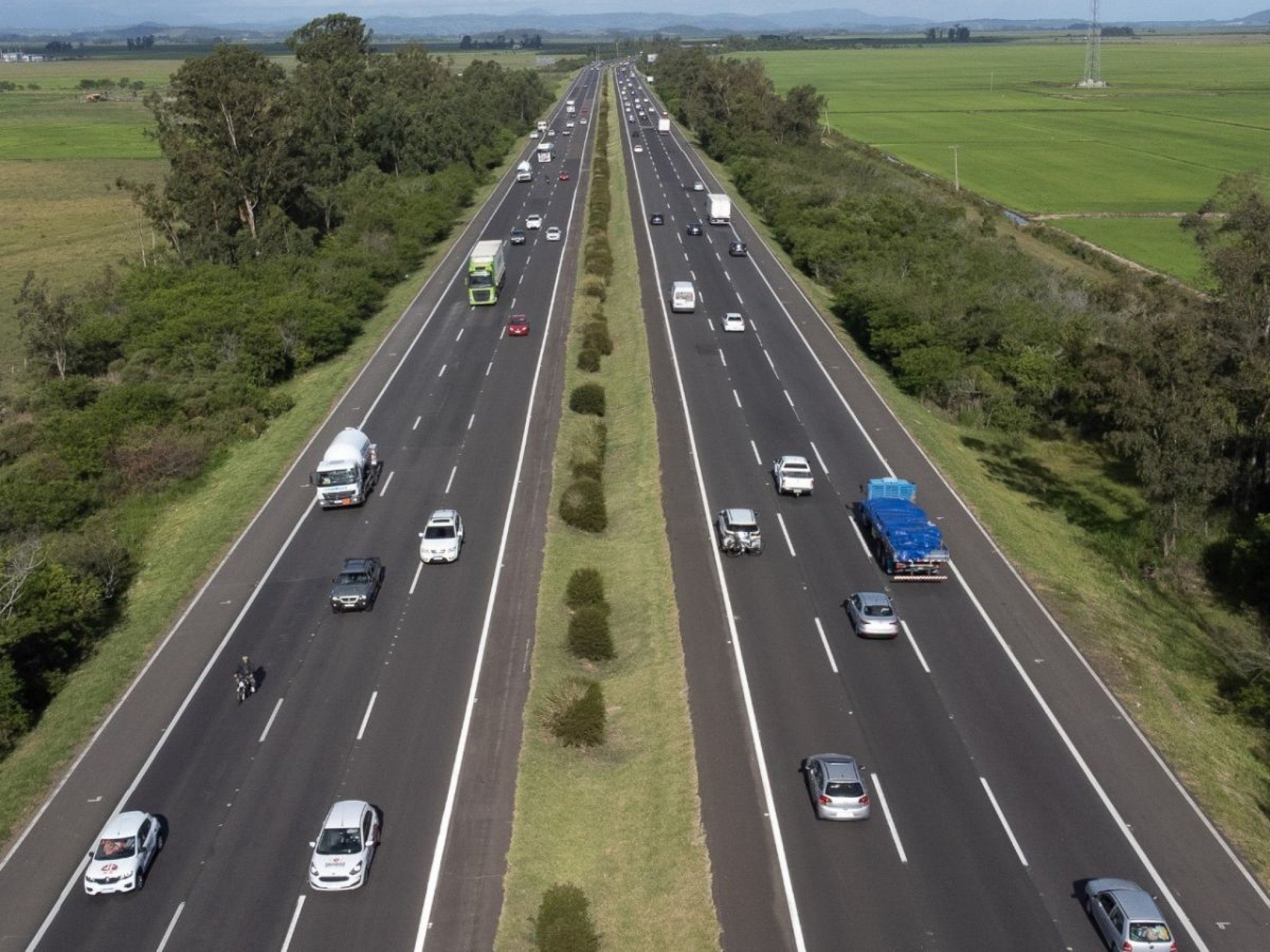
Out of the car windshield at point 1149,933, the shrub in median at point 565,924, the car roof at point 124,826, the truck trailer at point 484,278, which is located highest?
the truck trailer at point 484,278

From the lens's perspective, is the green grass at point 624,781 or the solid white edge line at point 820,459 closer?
the green grass at point 624,781

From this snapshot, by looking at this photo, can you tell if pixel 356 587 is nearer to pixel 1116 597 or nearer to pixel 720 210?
pixel 1116 597

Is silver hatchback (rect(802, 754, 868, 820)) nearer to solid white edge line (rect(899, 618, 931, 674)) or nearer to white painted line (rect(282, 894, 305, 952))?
solid white edge line (rect(899, 618, 931, 674))

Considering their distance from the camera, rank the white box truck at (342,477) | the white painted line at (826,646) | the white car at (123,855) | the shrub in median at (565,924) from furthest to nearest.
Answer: the white box truck at (342,477)
the white painted line at (826,646)
the white car at (123,855)
the shrub in median at (565,924)

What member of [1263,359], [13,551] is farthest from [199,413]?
[1263,359]

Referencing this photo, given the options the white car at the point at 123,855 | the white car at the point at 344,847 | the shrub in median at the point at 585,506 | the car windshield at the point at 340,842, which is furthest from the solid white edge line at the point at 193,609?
the shrub in median at the point at 585,506

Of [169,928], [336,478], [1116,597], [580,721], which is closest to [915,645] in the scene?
[1116,597]

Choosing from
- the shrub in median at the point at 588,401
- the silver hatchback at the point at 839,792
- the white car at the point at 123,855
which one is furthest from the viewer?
the shrub in median at the point at 588,401

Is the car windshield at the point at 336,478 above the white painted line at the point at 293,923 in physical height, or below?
above

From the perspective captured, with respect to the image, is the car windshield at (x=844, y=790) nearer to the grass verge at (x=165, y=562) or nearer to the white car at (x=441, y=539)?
the white car at (x=441, y=539)
